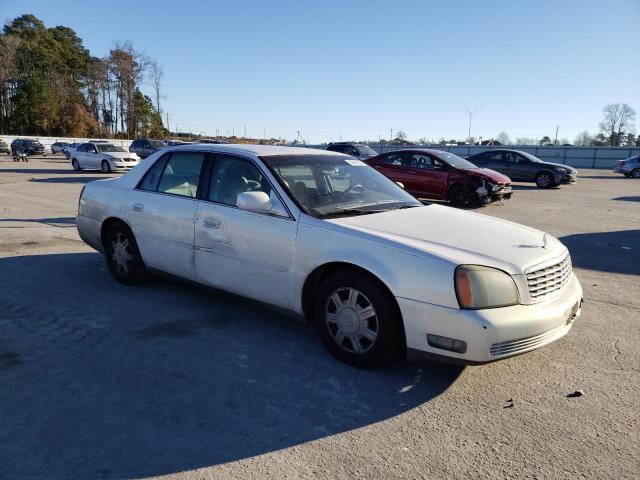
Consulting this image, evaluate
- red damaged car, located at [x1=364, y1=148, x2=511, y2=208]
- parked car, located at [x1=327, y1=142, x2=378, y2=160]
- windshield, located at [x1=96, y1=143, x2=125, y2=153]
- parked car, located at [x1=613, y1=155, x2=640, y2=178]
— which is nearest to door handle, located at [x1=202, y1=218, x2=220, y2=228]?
red damaged car, located at [x1=364, y1=148, x2=511, y2=208]

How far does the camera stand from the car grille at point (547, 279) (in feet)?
10.7

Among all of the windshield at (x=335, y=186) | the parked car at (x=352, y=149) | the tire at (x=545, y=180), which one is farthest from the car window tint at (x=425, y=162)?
the windshield at (x=335, y=186)

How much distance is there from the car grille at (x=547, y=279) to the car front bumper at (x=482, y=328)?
0.24 feet

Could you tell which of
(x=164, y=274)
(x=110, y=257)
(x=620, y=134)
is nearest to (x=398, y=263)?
(x=164, y=274)

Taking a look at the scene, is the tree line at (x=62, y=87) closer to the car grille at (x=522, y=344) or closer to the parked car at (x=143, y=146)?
A: the parked car at (x=143, y=146)

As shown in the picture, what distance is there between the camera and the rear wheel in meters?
20.4

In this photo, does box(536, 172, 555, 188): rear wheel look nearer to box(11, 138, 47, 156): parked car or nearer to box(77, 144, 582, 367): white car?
box(77, 144, 582, 367): white car

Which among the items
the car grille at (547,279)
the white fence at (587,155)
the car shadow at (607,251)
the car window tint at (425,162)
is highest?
the white fence at (587,155)

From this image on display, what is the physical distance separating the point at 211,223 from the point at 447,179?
10.2m

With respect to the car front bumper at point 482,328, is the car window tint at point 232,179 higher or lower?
higher

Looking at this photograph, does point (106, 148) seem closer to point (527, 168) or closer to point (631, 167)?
point (527, 168)

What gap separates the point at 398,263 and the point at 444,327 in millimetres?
496

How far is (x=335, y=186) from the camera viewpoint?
174 inches

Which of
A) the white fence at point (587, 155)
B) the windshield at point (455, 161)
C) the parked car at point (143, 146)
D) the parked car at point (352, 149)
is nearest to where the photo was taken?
the windshield at point (455, 161)
